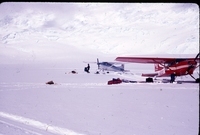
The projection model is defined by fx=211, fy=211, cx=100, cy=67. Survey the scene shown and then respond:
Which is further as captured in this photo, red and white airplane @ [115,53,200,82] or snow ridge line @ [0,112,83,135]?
red and white airplane @ [115,53,200,82]

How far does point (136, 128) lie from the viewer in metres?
4.31

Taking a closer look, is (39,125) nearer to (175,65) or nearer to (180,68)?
(180,68)

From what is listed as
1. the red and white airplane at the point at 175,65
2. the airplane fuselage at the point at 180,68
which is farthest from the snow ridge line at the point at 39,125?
the airplane fuselage at the point at 180,68

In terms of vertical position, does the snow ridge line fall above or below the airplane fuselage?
below

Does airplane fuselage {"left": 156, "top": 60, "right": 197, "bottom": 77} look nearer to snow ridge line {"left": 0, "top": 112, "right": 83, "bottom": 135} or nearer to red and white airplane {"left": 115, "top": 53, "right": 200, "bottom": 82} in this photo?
red and white airplane {"left": 115, "top": 53, "right": 200, "bottom": 82}

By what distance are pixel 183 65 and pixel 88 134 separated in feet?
28.8

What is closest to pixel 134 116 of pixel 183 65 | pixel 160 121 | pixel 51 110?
pixel 160 121

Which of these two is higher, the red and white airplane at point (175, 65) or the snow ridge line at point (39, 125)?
the red and white airplane at point (175, 65)

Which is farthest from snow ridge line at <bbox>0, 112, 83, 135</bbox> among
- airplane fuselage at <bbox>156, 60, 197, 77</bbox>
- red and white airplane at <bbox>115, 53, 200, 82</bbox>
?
airplane fuselage at <bbox>156, 60, 197, 77</bbox>

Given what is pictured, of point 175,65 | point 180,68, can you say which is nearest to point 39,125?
point 180,68

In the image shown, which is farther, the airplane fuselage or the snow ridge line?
the airplane fuselage

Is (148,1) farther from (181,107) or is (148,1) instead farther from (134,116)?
(181,107)

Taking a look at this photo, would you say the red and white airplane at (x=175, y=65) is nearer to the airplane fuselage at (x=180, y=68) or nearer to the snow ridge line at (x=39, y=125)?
the airplane fuselage at (x=180, y=68)

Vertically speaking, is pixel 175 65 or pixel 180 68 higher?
pixel 175 65
